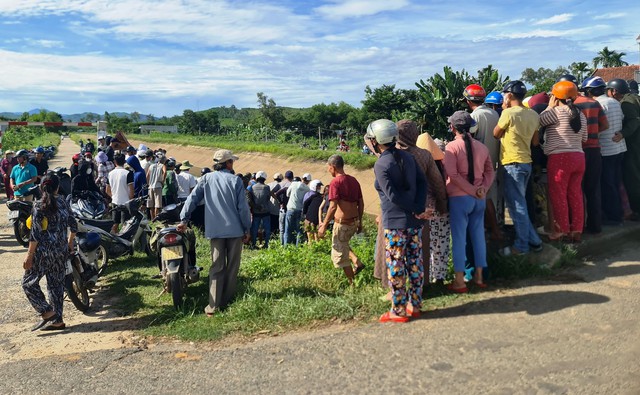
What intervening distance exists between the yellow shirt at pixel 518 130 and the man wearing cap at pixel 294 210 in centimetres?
466

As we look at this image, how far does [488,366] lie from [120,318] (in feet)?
13.1

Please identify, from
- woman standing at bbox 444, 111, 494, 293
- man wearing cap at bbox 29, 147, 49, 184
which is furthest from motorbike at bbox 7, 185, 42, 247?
woman standing at bbox 444, 111, 494, 293

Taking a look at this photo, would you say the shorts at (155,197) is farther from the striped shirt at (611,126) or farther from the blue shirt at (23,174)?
the striped shirt at (611,126)

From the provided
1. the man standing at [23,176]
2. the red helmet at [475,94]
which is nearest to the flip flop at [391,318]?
the red helmet at [475,94]

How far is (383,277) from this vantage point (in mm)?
4762

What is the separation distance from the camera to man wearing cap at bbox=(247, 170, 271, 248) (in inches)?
395

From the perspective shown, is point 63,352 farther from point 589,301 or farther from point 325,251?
point 589,301

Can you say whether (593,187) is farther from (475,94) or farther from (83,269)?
(83,269)

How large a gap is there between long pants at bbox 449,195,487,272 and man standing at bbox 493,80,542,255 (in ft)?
2.06

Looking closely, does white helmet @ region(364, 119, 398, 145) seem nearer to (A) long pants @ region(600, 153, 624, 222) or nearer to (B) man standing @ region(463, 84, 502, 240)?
(B) man standing @ region(463, 84, 502, 240)

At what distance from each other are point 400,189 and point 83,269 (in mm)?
3978

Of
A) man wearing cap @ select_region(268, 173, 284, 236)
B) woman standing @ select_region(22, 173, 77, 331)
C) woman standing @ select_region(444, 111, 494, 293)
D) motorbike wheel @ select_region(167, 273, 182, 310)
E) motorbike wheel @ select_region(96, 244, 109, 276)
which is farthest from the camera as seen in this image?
man wearing cap @ select_region(268, 173, 284, 236)

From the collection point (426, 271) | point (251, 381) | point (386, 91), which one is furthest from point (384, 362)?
point (386, 91)

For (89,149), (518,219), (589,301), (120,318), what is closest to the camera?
(589,301)
